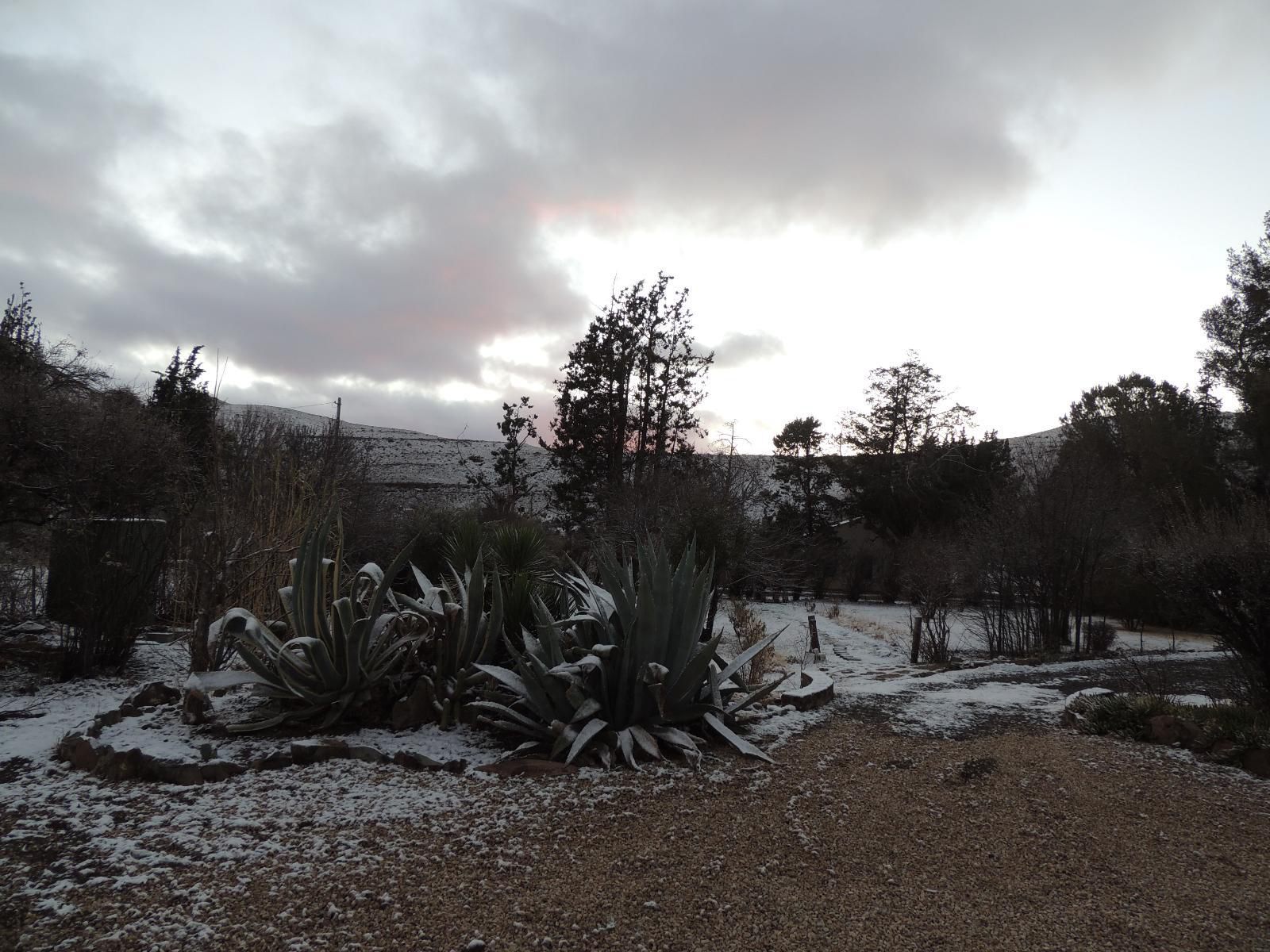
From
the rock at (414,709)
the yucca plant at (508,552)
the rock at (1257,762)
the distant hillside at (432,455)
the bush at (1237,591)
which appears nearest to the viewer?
the rock at (1257,762)

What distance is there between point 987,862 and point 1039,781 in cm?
Answer: 116

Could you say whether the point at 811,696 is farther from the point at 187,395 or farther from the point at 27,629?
the point at 187,395

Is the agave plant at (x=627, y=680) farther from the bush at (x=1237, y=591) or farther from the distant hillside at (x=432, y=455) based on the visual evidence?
the distant hillside at (x=432, y=455)

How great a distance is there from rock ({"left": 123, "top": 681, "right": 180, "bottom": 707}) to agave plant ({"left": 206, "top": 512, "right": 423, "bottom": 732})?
619mm

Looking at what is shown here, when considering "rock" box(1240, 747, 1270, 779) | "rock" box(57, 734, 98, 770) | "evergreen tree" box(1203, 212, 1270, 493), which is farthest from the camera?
"evergreen tree" box(1203, 212, 1270, 493)

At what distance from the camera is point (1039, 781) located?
351cm

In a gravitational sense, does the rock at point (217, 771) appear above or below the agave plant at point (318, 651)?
below

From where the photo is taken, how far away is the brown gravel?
80.7 inches

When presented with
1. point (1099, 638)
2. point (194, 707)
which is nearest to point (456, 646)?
point (194, 707)

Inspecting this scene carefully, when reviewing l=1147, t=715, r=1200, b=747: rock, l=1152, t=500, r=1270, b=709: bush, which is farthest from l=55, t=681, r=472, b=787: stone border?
l=1152, t=500, r=1270, b=709: bush

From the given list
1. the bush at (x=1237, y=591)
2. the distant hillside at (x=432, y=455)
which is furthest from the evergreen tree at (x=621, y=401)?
the bush at (x=1237, y=591)

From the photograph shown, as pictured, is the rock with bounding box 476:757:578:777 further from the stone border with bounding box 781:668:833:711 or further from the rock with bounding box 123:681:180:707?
the rock with bounding box 123:681:180:707

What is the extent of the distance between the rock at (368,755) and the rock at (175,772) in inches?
25.3

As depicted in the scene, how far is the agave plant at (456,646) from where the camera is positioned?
4.11 m
